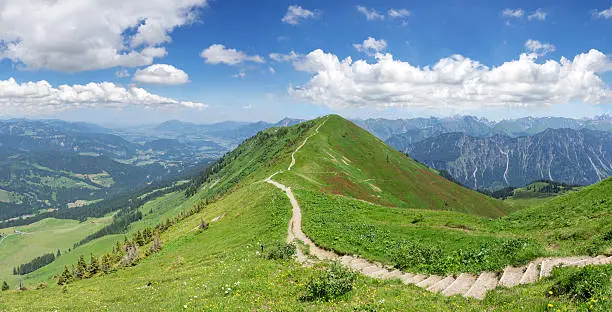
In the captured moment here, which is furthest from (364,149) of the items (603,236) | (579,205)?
(603,236)

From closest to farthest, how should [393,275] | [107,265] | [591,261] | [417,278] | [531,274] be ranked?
[531,274], [591,261], [417,278], [393,275], [107,265]

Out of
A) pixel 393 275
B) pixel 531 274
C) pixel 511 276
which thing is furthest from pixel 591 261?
pixel 393 275

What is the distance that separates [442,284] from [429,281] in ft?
4.32

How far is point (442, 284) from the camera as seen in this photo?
66.0ft

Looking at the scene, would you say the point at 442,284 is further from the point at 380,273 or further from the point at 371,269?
the point at 371,269

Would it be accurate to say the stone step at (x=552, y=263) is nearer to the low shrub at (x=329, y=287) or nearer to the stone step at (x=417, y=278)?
the stone step at (x=417, y=278)

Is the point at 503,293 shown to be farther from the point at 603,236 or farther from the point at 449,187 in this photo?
the point at 449,187

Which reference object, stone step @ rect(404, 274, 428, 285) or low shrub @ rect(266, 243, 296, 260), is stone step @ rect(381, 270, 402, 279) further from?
low shrub @ rect(266, 243, 296, 260)

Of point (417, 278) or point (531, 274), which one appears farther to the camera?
point (417, 278)

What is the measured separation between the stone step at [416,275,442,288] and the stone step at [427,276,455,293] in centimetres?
44

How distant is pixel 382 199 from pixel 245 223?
2948 inches

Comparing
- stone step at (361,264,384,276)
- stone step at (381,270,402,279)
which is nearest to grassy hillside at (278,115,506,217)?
stone step at (361,264,384,276)

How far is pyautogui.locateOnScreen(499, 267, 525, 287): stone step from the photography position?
17938 mm

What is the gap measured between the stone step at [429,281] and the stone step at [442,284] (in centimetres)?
44
